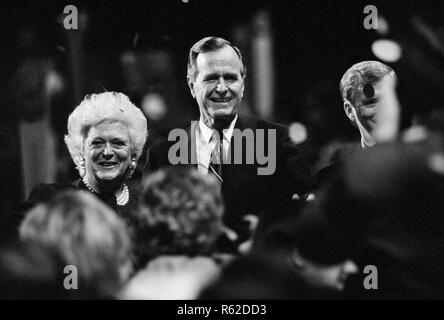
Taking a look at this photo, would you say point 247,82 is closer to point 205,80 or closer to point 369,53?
point 205,80

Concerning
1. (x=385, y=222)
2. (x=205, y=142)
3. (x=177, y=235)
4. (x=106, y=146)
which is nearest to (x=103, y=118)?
(x=106, y=146)

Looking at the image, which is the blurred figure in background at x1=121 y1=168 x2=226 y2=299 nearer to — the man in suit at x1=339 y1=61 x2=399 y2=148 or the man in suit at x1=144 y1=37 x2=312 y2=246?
the man in suit at x1=144 y1=37 x2=312 y2=246

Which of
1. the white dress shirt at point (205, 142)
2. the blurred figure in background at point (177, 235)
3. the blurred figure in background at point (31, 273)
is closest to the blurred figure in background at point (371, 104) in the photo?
the white dress shirt at point (205, 142)

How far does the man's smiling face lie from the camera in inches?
134

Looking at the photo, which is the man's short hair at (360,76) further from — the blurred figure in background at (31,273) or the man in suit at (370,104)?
the blurred figure in background at (31,273)

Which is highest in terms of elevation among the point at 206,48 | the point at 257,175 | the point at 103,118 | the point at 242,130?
the point at 206,48

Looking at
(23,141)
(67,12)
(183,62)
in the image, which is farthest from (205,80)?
(23,141)

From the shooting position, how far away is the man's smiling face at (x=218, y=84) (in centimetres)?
342

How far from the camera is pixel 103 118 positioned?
3455 millimetres

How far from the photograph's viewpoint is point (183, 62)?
3475mm

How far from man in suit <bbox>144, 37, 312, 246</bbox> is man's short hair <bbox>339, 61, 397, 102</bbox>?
0.43 metres

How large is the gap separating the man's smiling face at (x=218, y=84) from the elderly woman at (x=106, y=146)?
380mm

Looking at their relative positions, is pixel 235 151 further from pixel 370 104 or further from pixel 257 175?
pixel 370 104

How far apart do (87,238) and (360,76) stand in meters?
1.80
